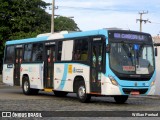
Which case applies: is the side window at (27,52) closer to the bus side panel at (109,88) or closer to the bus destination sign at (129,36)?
the bus destination sign at (129,36)

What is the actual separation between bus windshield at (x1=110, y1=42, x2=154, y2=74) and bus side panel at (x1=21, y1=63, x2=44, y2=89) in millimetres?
5706

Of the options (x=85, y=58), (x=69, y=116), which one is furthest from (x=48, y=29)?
(x=69, y=116)

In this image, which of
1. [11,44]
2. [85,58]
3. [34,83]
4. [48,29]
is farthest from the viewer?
[48,29]

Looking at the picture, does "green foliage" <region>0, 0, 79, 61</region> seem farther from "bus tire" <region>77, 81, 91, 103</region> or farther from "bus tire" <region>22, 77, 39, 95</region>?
"bus tire" <region>77, 81, 91, 103</region>

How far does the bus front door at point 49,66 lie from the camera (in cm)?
2209

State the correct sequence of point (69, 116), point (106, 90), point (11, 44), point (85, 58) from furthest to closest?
point (11, 44)
point (85, 58)
point (106, 90)
point (69, 116)

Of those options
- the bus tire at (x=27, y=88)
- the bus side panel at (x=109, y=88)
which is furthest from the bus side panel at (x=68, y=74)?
the bus tire at (x=27, y=88)

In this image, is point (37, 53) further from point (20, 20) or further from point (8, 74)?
point (20, 20)

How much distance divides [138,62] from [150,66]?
696 mm

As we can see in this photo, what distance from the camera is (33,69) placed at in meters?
23.7

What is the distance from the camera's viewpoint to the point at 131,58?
728 inches

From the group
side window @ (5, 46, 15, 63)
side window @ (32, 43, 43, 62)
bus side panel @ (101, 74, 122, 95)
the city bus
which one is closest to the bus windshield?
the city bus

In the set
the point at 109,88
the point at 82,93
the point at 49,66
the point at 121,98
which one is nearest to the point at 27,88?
the point at 49,66

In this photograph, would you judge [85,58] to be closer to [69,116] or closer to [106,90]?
[106,90]
